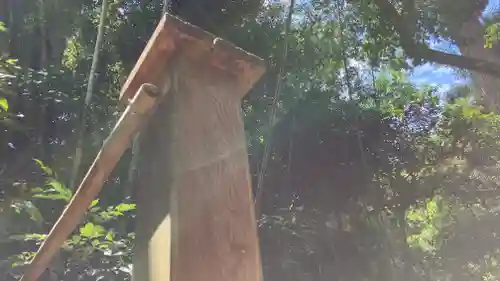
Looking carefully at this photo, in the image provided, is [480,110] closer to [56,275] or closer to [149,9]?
[149,9]

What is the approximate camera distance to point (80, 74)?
6.91 feet

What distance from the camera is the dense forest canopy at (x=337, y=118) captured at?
1953 mm

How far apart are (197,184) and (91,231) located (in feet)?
2.23

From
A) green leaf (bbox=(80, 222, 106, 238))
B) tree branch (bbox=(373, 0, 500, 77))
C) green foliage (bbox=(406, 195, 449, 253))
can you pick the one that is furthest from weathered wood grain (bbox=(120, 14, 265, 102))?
green foliage (bbox=(406, 195, 449, 253))

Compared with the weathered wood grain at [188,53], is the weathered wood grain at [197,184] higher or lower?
lower

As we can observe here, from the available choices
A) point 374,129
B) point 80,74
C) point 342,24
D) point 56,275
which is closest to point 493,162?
point 374,129

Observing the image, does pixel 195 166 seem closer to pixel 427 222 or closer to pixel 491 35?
pixel 491 35

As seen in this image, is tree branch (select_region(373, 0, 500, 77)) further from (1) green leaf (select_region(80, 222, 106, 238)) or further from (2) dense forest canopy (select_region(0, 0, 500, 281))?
(1) green leaf (select_region(80, 222, 106, 238))

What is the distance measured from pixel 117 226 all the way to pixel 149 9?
3.32ft

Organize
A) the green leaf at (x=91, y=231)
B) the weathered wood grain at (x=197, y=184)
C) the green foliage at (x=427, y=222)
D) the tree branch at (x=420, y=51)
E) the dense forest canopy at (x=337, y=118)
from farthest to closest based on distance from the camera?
1. the green foliage at (x=427, y=222)
2. the tree branch at (x=420, y=51)
3. the dense forest canopy at (x=337, y=118)
4. the green leaf at (x=91, y=231)
5. the weathered wood grain at (x=197, y=184)

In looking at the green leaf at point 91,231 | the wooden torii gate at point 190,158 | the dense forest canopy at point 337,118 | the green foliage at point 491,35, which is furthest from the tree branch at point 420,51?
the wooden torii gate at point 190,158

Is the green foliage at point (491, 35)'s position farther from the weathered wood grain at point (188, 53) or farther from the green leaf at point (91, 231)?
the weathered wood grain at point (188, 53)

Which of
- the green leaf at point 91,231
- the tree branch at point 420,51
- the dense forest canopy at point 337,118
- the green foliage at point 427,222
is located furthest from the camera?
the green foliage at point 427,222

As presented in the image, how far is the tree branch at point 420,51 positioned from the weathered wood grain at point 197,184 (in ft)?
6.43
